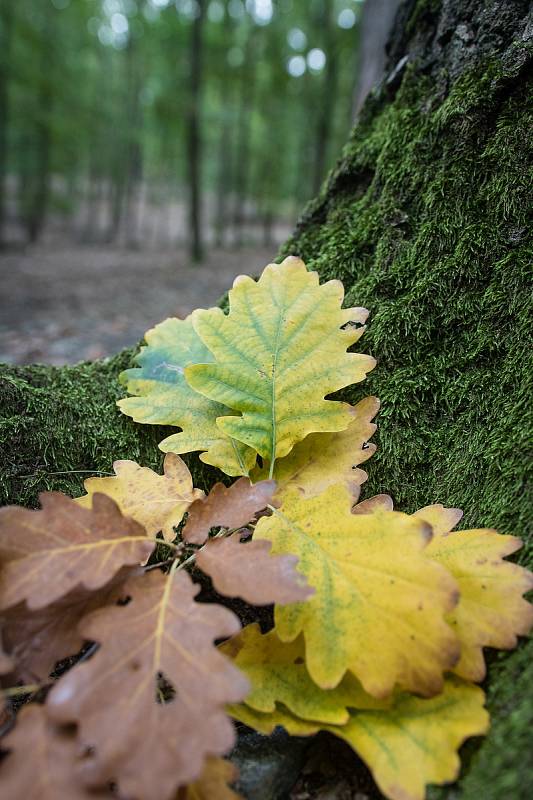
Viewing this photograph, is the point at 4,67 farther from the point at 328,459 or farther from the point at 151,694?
the point at 151,694

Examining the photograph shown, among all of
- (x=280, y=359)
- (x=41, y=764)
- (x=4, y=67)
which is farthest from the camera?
(x=4, y=67)

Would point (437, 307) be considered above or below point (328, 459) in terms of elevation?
above

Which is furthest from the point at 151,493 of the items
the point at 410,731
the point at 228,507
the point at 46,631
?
the point at 410,731

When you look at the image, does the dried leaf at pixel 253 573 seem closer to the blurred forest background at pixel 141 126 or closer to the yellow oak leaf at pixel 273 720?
the yellow oak leaf at pixel 273 720

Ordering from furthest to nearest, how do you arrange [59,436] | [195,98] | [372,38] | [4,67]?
[4,67] < [195,98] < [372,38] < [59,436]

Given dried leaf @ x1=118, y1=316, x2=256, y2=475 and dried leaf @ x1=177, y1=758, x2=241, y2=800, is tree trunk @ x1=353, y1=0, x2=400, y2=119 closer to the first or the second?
dried leaf @ x1=118, y1=316, x2=256, y2=475

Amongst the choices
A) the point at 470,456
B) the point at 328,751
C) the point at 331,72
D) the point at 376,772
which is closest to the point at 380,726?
the point at 376,772
